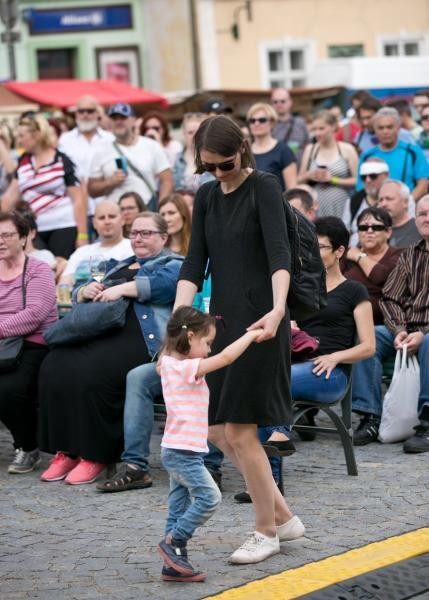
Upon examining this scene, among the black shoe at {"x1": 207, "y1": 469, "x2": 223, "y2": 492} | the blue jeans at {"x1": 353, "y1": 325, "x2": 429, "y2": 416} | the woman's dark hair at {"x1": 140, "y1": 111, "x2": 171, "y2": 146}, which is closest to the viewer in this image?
the black shoe at {"x1": 207, "y1": 469, "x2": 223, "y2": 492}

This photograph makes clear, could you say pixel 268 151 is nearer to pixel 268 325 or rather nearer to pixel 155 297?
pixel 155 297

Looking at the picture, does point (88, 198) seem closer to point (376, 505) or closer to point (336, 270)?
point (336, 270)

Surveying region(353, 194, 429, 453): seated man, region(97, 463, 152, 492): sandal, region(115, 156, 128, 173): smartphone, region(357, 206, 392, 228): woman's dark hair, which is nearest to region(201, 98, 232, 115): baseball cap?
region(115, 156, 128, 173): smartphone

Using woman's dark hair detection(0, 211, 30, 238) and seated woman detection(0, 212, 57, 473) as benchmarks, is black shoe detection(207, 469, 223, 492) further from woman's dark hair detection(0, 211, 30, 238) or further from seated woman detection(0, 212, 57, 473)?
woman's dark hair detection(0, 211, 30, 238)

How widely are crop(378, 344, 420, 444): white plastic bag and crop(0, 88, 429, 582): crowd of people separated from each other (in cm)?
7

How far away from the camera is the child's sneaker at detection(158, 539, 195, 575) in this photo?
20.1 ft

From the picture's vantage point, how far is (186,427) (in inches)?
242

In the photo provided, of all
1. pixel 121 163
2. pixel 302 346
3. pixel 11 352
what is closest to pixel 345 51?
pixel 121 163

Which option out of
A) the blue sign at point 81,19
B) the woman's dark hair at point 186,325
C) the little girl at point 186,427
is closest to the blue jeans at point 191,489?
the little girl at point 186,427

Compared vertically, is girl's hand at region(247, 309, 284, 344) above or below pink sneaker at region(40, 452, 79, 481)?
above

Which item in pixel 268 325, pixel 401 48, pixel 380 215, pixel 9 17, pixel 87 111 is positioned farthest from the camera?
pixel 401 48

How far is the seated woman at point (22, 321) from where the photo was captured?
29.3 feet

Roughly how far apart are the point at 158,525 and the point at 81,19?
81.1 feet

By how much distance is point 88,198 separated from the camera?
1278 cm
